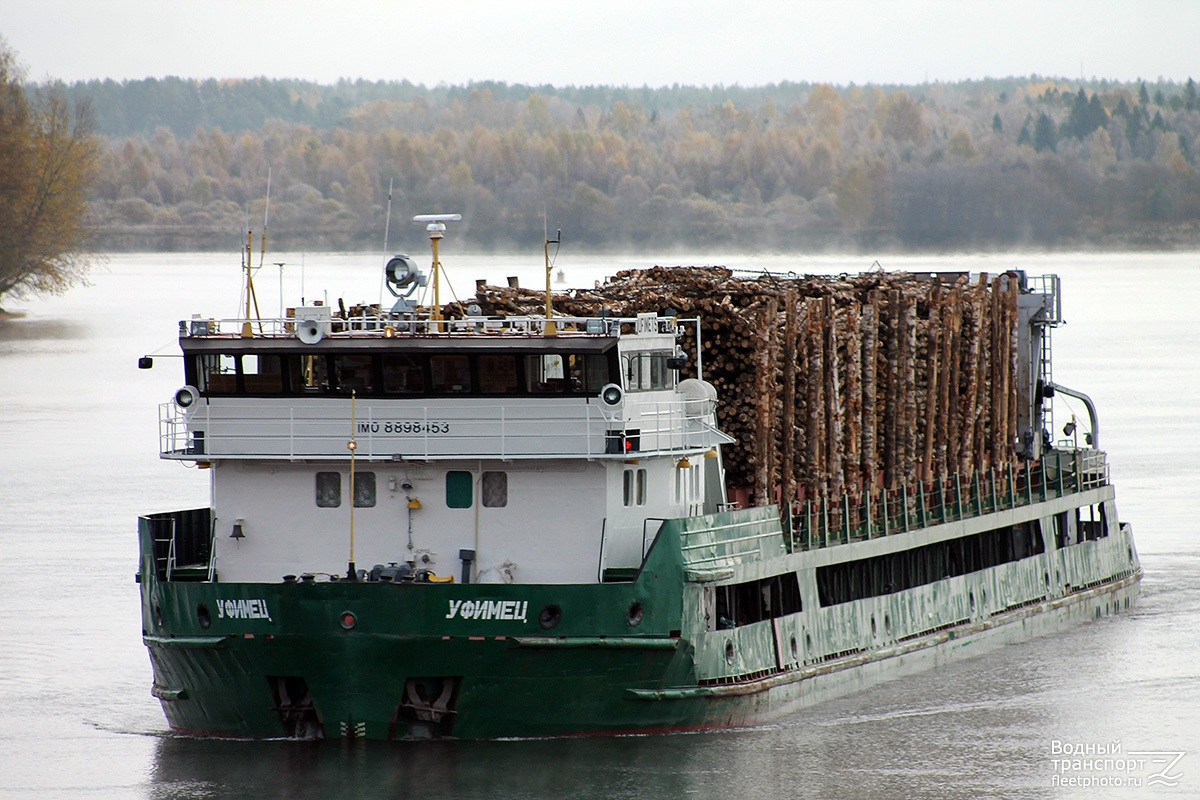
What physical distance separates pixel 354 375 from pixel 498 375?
6.05 feet

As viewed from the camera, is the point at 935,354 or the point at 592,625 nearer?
the point at 592,625

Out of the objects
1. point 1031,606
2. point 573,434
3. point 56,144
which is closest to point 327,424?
point 573,434

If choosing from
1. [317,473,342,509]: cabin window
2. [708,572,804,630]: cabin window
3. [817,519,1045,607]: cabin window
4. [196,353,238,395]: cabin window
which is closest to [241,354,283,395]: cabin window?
[196,353,238,395]: cabin window

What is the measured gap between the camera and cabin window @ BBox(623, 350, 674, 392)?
26688 millimetres

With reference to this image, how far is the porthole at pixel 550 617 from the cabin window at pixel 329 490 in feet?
10.9

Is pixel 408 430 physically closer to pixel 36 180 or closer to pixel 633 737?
pixel 633 737

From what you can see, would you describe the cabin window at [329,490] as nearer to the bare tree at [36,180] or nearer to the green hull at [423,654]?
the green hull at [423,654]

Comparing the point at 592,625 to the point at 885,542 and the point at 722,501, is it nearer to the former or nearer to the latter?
the point at 722,501

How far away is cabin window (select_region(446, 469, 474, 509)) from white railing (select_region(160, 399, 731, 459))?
1.77 feet

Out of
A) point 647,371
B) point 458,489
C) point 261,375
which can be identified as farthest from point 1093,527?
point 261,375

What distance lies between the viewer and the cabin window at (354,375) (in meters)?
26.3

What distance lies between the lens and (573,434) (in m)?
25.9

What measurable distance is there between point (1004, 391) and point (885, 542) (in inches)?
333

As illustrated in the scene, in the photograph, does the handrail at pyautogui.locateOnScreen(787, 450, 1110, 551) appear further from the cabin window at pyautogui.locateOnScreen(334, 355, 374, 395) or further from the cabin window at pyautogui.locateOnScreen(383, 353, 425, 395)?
the cabin window at pyautogui.locateOnScreen(334, 355, 374, 395)
